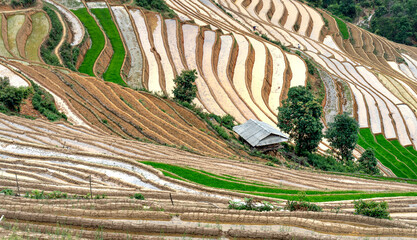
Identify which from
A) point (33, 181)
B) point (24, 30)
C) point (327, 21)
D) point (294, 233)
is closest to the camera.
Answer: point (294, 233)

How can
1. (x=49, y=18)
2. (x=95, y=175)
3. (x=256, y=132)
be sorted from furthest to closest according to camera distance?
(x=49, y=18) → (x=256, y=132) → (x=95, y=175)

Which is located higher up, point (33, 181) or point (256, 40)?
point (256, 40)

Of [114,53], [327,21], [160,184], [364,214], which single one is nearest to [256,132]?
[160,184]

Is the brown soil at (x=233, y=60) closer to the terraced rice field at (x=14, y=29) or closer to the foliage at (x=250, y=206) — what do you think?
the terraced rice field at (x=14, y=29)

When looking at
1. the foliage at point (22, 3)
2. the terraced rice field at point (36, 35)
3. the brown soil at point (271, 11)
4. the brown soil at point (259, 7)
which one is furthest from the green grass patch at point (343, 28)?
the foliage at point (22, 3)

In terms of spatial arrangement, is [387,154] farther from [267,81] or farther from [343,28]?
[343,28]

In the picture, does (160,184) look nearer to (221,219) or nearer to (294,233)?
(221,219)
